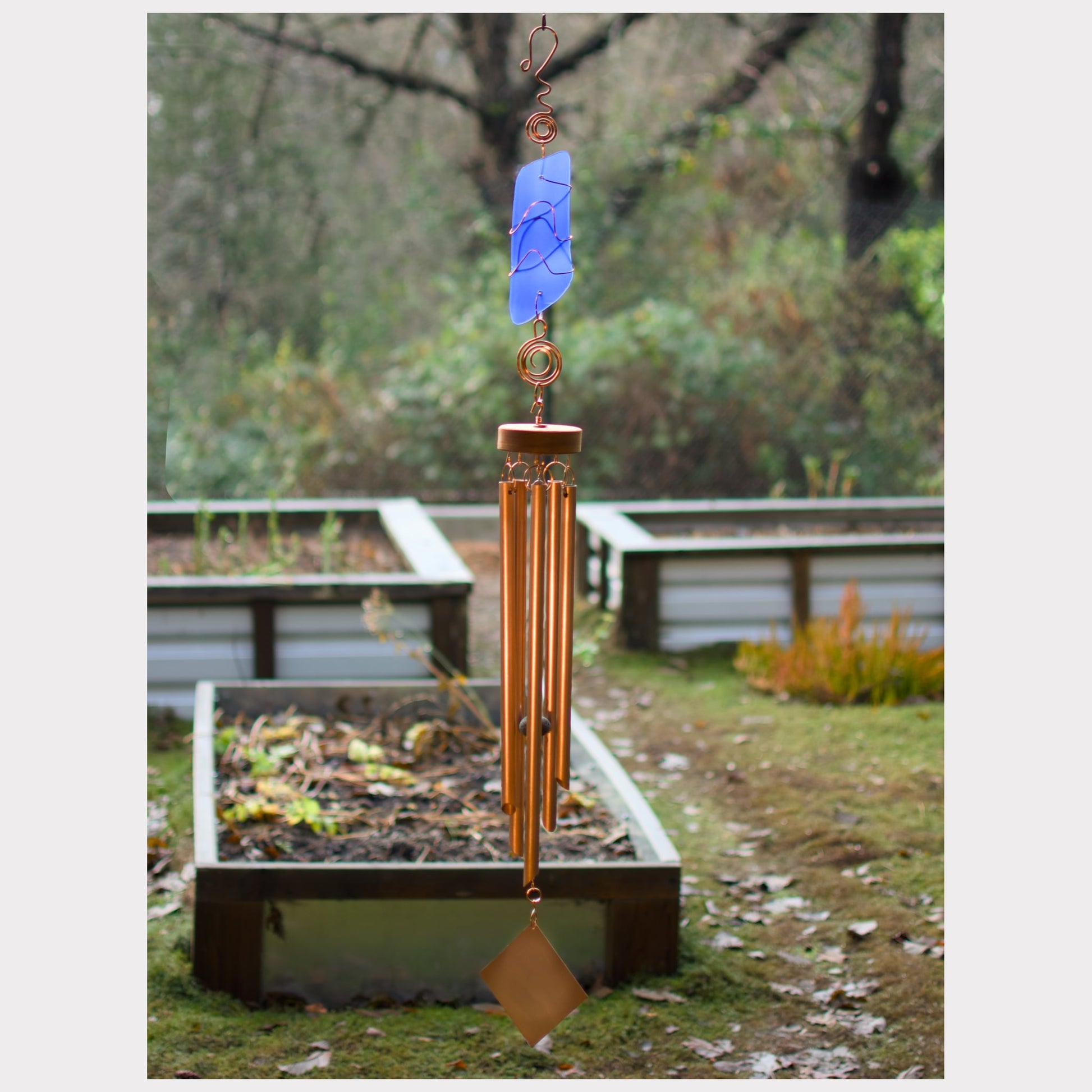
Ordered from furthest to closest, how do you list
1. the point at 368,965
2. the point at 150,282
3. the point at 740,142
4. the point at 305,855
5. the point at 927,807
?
the point at 740,142 → the point at 150,282 → the point at 927,807 → the point at 305,855 → the point at 368,965

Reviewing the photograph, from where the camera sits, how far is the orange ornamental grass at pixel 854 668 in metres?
5.49

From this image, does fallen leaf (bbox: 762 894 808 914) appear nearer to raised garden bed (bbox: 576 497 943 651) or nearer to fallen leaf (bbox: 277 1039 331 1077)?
fallen leaf (bbox: 277 1039 331 1077)

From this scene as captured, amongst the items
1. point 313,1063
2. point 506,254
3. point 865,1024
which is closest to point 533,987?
point 313,1063

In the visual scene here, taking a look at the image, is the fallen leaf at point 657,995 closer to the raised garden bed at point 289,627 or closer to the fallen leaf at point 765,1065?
the fallen leaf at point 765,1065

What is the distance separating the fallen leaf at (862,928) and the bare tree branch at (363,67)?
862 centimetres

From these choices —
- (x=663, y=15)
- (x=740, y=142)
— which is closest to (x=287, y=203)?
(x=663, y=15)

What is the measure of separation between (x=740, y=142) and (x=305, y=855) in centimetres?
1147

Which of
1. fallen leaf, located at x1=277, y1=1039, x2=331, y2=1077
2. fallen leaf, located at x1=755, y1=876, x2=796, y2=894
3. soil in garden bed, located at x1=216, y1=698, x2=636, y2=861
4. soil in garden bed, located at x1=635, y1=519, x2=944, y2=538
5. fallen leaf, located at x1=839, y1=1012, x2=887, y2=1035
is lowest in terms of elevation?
fallen leaf, located at x1=839, y1=1012, x2=887, y2=1035

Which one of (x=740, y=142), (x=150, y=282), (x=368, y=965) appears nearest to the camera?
(x=368, y=965)

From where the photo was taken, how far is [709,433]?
389 inches

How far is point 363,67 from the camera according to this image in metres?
10.8

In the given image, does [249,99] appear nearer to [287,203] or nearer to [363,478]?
[287,203]

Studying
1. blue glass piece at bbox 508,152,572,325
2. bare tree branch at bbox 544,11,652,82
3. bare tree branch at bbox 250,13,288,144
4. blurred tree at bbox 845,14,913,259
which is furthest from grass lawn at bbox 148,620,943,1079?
bare tree branch at bbox 250,13,288,144

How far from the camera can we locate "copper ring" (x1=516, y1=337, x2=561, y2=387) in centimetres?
237
